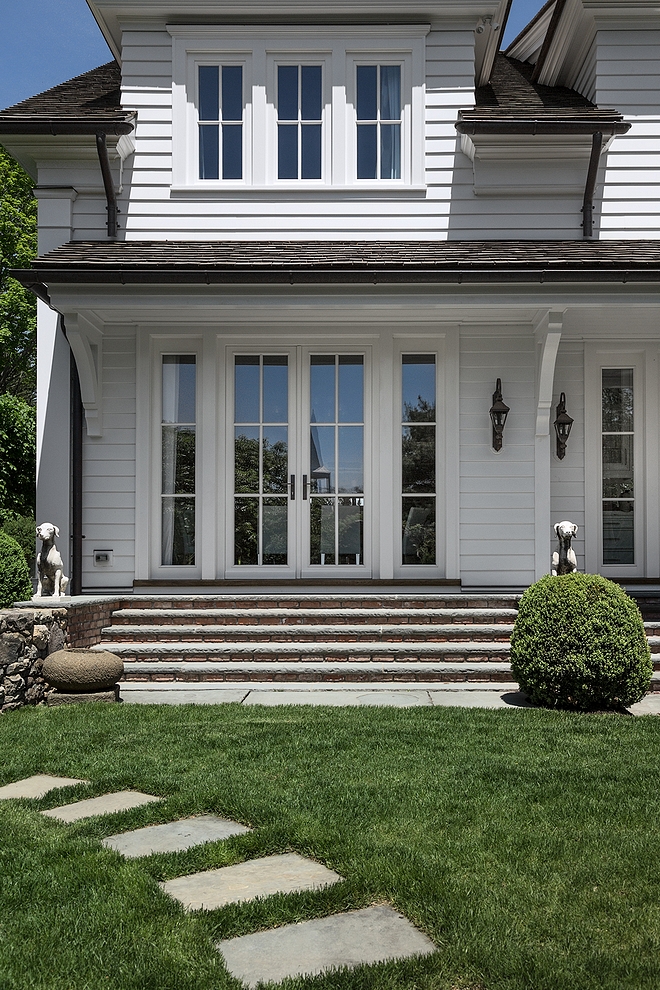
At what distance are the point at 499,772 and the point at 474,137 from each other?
697 cm

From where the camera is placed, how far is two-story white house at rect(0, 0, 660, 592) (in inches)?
351

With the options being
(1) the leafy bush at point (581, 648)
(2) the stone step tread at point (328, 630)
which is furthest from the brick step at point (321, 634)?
(1) the leafy bush at point (581, 648)

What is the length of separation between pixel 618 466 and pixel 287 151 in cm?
509

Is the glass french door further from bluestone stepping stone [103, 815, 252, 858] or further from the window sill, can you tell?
bluestone stepping stone [103, 815, 252, 858]

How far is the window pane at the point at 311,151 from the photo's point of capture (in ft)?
30.9

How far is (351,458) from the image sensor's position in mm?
9070

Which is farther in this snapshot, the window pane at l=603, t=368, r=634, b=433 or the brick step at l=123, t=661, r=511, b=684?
the window pane at l=603, t=368, r=634, b=433

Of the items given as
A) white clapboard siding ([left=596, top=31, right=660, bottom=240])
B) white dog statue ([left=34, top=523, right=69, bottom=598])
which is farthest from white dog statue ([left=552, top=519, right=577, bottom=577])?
white dog statue ([left=34, top=523, right=69, bottom=598])

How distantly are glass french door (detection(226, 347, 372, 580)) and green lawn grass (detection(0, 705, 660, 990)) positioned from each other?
335 centimetres

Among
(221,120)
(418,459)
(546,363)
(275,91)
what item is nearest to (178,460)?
(418,459)

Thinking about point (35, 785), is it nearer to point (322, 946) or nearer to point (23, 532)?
point (322, 946)

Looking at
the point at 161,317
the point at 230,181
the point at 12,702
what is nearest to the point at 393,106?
the point at 230,181

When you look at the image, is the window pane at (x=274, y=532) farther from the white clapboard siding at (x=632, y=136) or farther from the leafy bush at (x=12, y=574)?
the white clapboard siding at (x=632, y=136)

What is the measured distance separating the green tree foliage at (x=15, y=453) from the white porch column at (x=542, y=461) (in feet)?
32.5
